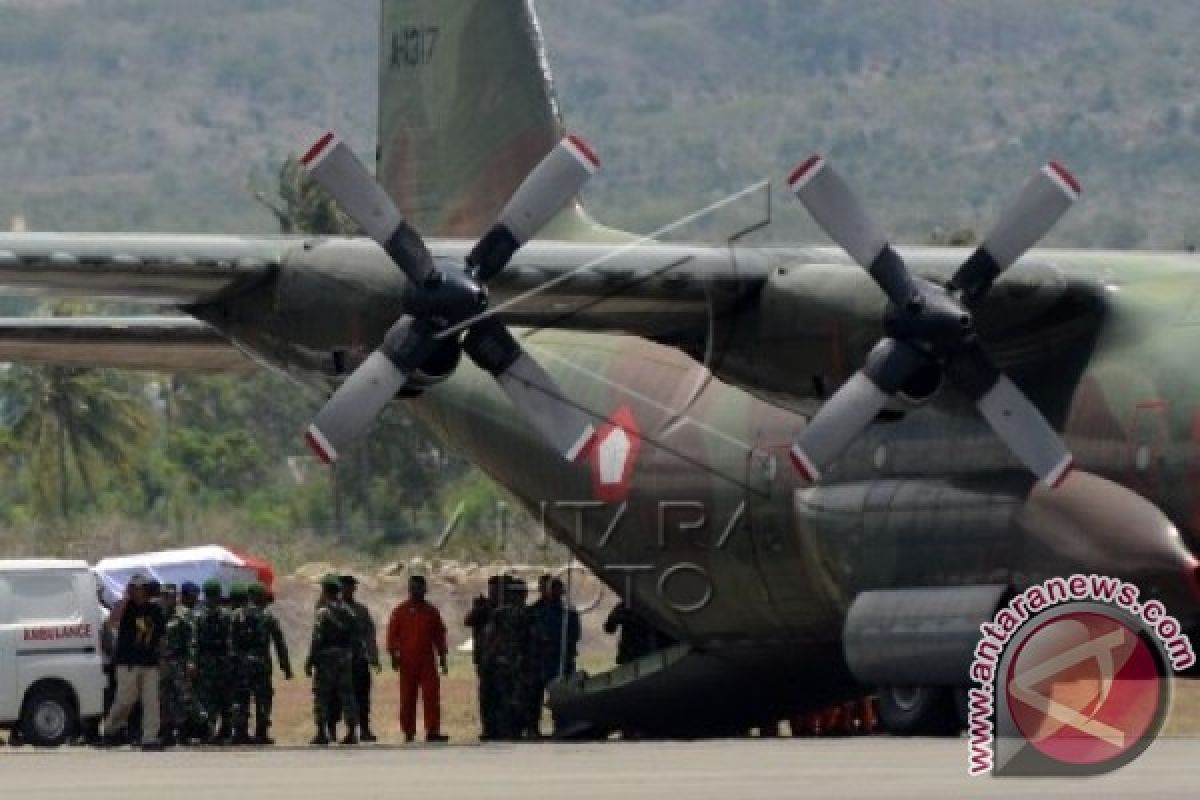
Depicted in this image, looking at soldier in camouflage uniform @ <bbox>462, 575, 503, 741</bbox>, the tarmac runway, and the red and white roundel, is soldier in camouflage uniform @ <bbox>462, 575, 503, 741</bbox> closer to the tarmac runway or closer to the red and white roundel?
the red and white roundel

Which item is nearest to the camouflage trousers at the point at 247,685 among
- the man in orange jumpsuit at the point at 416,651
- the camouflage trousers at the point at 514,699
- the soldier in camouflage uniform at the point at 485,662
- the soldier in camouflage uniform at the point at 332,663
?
the soldier in camouflage uniform at the point at 332,663

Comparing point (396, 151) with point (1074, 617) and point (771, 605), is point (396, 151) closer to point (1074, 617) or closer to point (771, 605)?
point (771, 605)

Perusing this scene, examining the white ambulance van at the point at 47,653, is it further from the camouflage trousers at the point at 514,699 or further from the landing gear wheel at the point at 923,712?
the landing gear wheel at the point at 923,712

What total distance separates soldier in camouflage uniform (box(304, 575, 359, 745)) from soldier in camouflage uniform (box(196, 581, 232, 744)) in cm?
80

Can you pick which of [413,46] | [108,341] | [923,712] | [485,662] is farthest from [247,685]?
[413,46]

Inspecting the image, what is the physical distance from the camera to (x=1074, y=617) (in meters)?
25.0

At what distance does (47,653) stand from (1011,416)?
10146 millimetres

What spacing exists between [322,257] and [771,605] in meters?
5.27

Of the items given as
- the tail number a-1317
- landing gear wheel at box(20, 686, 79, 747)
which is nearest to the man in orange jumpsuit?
landing gear wheel at box(20, 686, 79, 747)

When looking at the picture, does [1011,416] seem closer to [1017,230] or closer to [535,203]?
[1017,230]

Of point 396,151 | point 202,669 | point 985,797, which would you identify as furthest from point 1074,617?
point 396,151

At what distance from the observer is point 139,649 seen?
96.3 ft

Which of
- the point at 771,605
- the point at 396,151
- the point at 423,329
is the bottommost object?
the point at 771,605

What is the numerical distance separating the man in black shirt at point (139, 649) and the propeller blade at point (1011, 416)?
7.87 m
